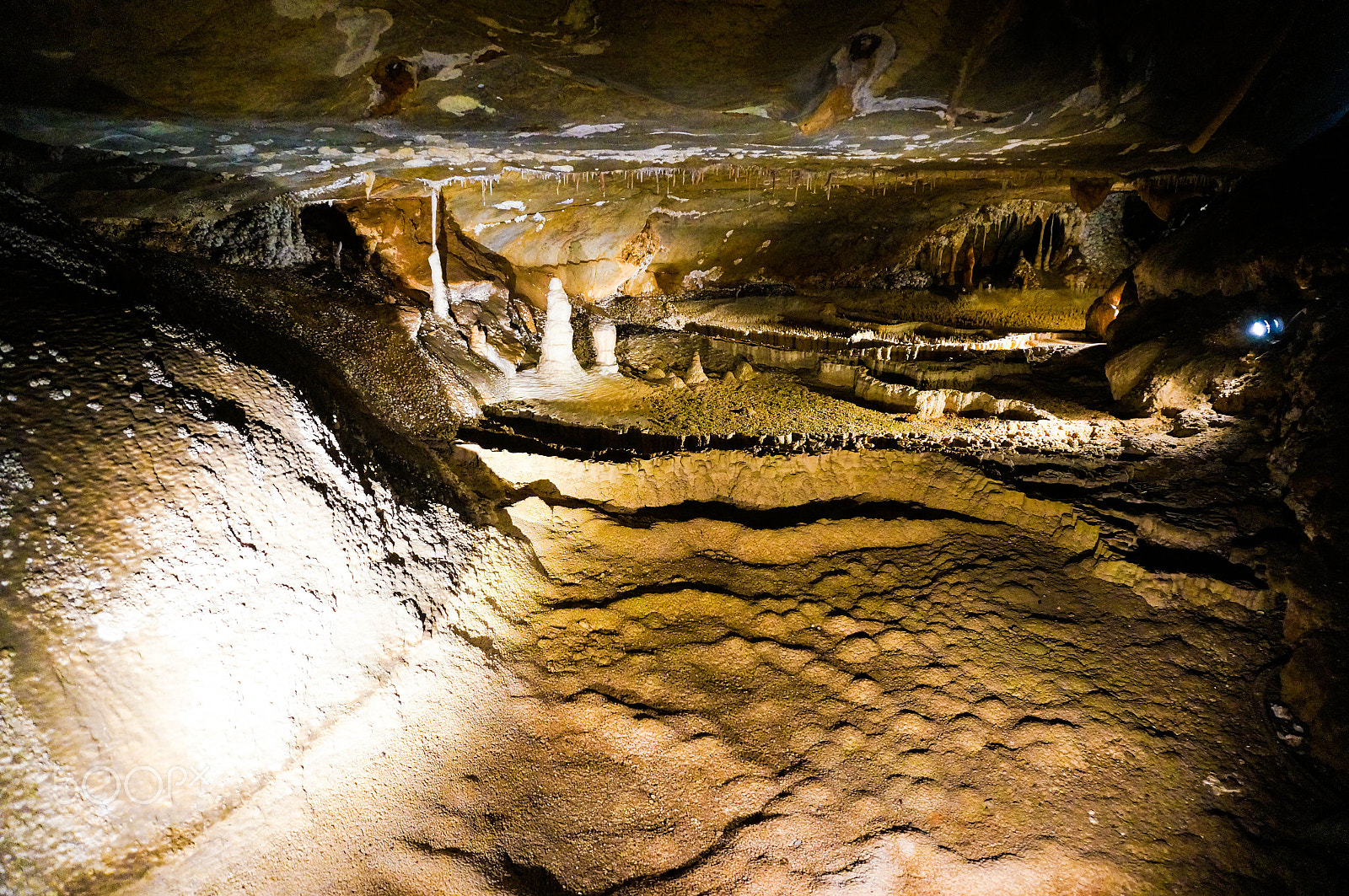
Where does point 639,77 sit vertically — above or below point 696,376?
above

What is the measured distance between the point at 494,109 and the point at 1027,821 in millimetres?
6908

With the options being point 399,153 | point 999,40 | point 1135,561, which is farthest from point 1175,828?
point 399,153

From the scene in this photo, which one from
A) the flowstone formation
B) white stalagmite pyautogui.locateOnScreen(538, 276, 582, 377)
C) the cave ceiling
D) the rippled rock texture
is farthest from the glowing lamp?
white stalagmite pyautogui.locateOnScreen(538, 276, 582, 377)

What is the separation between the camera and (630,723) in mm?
3447

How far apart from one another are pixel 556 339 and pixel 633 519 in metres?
3.96

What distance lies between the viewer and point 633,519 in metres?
5.61

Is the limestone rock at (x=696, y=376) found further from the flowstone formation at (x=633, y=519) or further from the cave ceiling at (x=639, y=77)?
the cave ceiling at (x=639, y=77)

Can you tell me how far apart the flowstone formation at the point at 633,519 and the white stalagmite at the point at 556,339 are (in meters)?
0.07

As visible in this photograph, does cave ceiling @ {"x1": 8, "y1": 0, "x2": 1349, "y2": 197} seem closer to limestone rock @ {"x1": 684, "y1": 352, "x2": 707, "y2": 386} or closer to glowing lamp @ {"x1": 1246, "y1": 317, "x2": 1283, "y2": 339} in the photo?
glowing lamp @ {"x1": 1246, "y1": 317, "x2": 1283, "y2": 339}

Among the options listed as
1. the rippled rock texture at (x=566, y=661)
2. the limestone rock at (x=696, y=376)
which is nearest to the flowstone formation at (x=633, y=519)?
the rippled rock texture at (x=566, y=661)

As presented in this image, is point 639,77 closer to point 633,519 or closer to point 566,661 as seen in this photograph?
point 633,519

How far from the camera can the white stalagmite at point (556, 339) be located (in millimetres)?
8445

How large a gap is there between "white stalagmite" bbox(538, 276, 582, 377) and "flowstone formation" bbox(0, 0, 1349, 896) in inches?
2.9

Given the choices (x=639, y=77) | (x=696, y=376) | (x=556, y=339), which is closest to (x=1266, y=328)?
(x=696, y=376)
